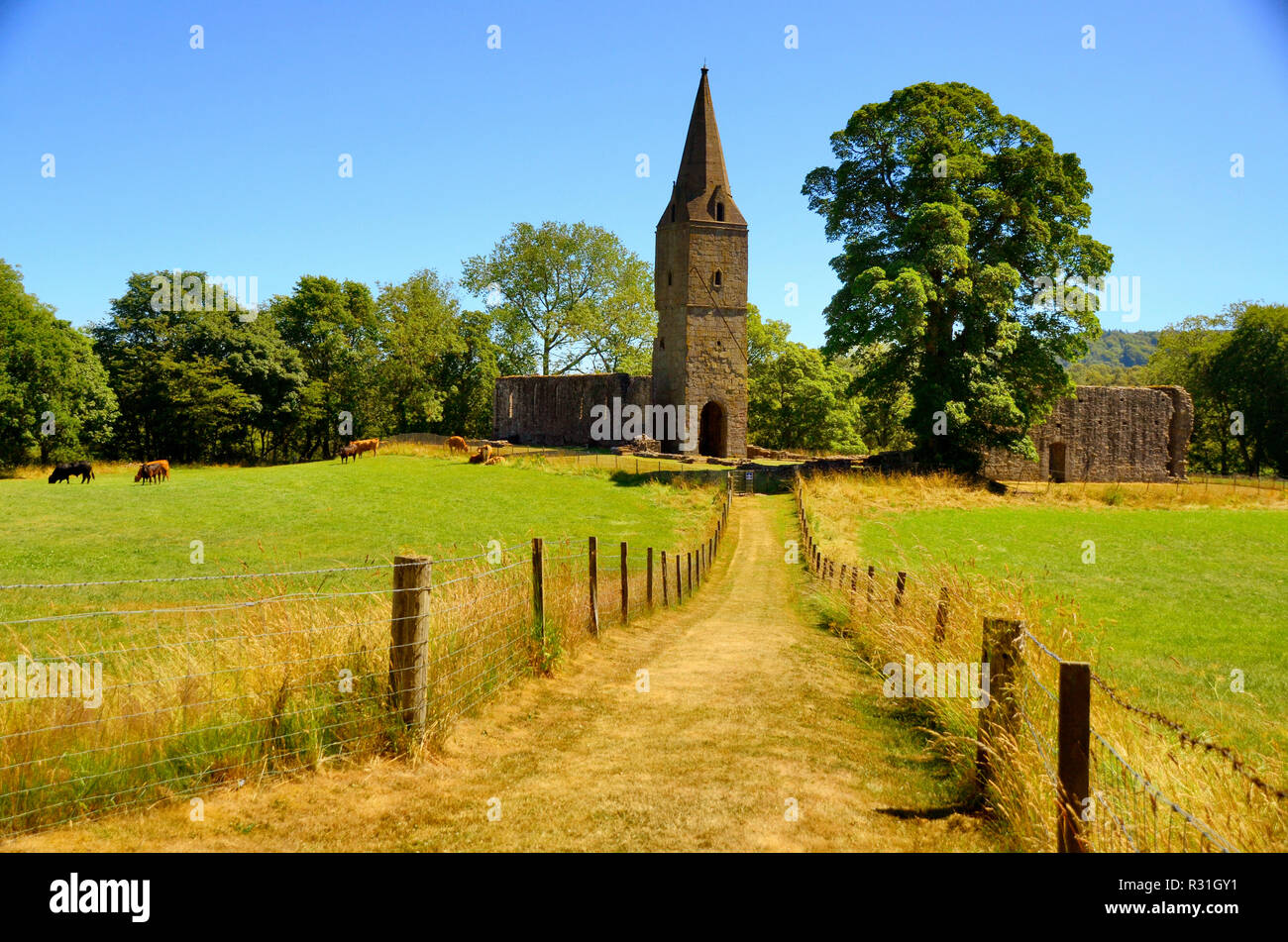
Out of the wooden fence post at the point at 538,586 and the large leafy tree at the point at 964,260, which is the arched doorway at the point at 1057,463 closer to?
the large leafy tree at the point at 964,260

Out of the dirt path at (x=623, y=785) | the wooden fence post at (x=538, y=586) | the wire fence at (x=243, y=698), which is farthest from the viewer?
the wooden fence post at (x=538, y=586)

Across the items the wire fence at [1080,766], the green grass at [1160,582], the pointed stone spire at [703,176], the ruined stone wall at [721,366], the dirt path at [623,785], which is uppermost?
the pointed stone spire at [703,176]

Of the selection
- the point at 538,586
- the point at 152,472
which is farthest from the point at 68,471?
the point at 538,586

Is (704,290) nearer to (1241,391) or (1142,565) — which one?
(1142,565)

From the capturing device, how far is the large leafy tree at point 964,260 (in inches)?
1275

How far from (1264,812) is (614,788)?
11.8 ft

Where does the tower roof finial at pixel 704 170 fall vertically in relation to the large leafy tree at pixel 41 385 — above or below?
above

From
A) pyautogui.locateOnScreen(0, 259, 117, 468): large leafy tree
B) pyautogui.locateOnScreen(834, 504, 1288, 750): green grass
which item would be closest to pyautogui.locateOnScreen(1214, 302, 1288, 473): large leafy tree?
pyautogui.locateOnScreen(834, 504, 1288, 750): green grass

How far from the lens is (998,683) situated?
5148 mm

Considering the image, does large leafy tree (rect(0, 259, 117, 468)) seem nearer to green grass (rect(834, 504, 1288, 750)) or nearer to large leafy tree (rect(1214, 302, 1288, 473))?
green grass (rect(834, 504, 1288, 750))

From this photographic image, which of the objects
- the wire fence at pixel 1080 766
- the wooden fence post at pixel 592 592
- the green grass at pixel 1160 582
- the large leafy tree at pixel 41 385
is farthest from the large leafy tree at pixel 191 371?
the wire fence at pixel 1080 766

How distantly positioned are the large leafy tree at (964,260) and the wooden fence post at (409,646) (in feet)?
93.8

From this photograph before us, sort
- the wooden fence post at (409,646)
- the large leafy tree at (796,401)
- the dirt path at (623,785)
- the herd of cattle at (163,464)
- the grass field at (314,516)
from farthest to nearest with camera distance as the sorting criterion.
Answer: the large leafy tree at (796,401) < the herd of cattle at (163,464) < the grass field at (314,516) < the wooden fence post at (409,646) < the dirt path at (623,785)

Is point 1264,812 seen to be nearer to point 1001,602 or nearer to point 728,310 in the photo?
point 1001,602
